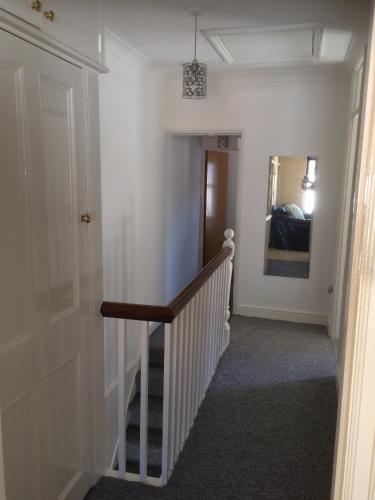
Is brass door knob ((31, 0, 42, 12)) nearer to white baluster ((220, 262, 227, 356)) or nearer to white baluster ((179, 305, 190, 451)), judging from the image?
white baluster ((179, 305, 190, 451))

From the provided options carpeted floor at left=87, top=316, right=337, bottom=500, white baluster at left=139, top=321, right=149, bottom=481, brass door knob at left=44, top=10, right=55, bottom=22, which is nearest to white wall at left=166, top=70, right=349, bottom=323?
carpeted floor at left=87, top=316, right=337, bottom=500

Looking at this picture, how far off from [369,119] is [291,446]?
2155 millimetres

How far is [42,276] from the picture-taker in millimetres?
1568

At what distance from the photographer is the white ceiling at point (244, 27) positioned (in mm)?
2545

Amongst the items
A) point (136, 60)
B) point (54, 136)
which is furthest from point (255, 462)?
point (136, 60)

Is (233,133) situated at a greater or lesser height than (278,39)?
lesser

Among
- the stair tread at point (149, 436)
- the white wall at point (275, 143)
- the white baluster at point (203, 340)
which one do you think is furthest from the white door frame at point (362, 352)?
the white wall at point (275, 143)

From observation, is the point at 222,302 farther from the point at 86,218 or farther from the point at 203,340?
the point at 86,218

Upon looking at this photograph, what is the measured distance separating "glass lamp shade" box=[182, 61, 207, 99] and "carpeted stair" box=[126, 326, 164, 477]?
222 cm

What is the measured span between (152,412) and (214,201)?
3521 millimetres

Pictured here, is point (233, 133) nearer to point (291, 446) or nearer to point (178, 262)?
point (178, 262)

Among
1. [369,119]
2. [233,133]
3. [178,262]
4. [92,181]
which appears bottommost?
[178,262]

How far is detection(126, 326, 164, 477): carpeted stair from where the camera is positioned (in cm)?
337

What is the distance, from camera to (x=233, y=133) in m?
4.39
